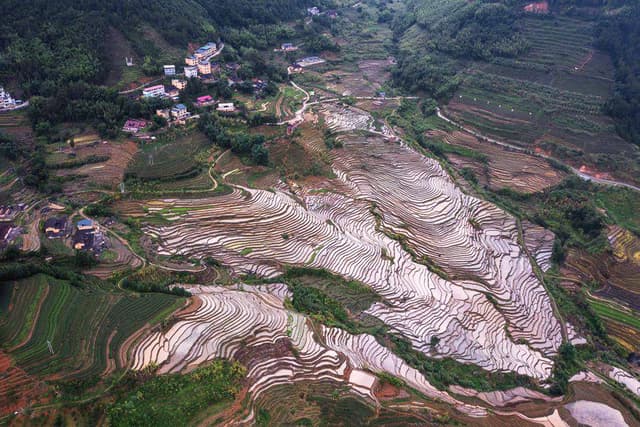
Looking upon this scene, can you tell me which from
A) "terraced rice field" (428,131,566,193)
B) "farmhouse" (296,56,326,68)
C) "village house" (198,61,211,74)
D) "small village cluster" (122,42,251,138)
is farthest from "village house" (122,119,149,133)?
"terraced rice field" (428,131,566,193)

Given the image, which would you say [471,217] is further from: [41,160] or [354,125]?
[41,160]

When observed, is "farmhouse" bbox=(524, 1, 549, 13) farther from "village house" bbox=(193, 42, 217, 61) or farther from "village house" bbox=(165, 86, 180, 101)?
"village house" bbox=(165, 86, 180, 101)

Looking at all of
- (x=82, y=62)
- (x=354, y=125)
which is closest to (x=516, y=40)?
(x=354, y=125)

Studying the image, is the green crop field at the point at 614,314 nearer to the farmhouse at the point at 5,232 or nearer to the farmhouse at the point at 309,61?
the farmhouse at the point at 5,232

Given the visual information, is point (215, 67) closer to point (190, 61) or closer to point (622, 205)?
point (190, 61)

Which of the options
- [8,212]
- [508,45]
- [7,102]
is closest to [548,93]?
[508,45]

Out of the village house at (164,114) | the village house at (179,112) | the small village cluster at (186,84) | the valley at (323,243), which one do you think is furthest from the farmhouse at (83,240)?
the village house at (179,112)
